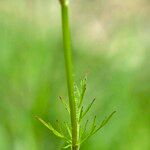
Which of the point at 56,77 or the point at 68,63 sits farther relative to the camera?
the point at 56,77

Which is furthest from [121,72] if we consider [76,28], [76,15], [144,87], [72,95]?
[72,95]

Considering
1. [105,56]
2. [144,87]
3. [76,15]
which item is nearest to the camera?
[144,87]

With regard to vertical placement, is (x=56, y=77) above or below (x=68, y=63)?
below

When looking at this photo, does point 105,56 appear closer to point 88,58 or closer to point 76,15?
point 88,58

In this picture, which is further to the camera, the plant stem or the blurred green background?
the blurred green background

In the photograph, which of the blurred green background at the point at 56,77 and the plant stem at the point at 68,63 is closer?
the plant stem at the point at 68,63

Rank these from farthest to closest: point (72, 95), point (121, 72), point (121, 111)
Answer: point (121, 72) → point (121, 111) → point (72, 95)

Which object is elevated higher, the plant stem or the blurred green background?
the plant stem

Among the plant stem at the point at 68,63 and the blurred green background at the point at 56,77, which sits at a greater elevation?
the plant stem at the point at 68,63
